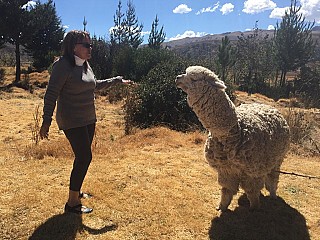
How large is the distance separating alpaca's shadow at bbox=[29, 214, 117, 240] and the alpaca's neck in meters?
1.59

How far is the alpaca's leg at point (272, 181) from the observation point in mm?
4336

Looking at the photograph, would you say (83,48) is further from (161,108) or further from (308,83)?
(308,83)

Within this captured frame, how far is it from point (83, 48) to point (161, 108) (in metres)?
6.02

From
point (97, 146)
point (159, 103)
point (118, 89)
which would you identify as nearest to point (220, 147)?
point (97, 146)

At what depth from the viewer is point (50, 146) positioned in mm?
6184

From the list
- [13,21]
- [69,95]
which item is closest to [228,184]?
[69,95]

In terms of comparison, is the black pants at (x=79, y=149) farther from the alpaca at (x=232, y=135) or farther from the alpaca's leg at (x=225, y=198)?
the alpaca's leg at (x=225, y=198)

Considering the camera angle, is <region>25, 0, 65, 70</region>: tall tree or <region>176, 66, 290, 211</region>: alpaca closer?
<region>176, 66, 290, 211</region>: alpaca

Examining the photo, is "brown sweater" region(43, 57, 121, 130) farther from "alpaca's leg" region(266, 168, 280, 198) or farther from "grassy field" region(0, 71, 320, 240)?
"alpaca's leg" region(266, 168, 280, 198)

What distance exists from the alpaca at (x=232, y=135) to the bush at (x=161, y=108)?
16.1 feet

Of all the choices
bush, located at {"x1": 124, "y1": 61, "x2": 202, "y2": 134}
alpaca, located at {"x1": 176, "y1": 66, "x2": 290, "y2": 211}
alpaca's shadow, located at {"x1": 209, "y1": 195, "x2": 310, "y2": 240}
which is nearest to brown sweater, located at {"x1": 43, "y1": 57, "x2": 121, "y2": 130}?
alpaca, located at {"x1": 176, "y1": 66, "x2": 290, "y2": 211}

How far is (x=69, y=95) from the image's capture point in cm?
328

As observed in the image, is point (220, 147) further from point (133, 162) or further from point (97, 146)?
point (97, 146)

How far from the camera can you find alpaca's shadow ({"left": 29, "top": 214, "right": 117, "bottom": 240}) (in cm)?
332
